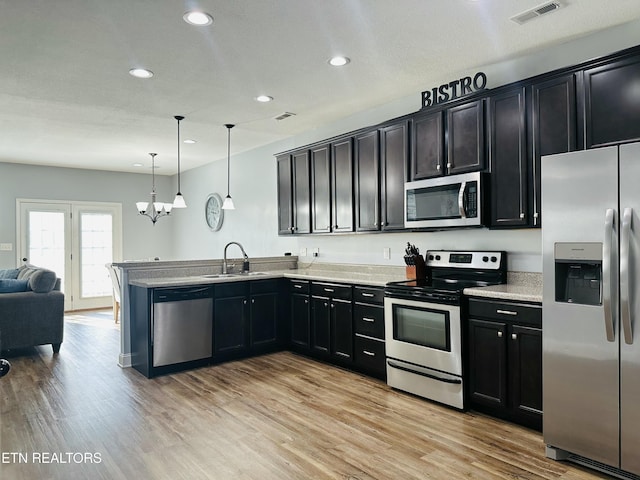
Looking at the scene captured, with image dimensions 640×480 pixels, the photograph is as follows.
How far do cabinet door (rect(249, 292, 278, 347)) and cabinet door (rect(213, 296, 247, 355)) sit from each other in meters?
0.11

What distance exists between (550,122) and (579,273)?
1.10 meters

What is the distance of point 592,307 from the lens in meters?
2.43

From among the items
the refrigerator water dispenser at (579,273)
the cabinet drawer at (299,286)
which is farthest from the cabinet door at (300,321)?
the refrigerator water dispenser at (579,273)

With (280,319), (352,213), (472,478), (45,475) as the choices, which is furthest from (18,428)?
(352,213)

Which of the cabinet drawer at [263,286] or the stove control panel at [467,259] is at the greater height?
the stove control panel at [467,259]

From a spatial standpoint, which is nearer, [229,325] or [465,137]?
[465,137]

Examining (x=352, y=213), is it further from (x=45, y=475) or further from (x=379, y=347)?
(x=45, y=475)

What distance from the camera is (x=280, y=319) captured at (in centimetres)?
504

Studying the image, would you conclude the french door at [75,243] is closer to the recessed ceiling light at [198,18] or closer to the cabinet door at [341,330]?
the cabinet door at [341,330]

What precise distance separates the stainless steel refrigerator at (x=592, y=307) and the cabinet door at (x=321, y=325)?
7.38 feet

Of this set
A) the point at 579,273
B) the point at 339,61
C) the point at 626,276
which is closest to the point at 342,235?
the point at 339,61

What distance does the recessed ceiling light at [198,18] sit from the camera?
271cm

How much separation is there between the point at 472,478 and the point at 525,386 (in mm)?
808

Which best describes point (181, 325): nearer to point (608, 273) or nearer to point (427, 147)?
point (427, 147)
